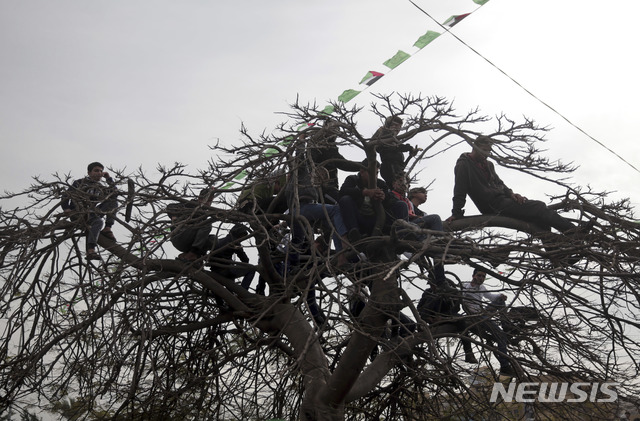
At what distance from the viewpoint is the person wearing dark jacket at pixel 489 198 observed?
8.06 m

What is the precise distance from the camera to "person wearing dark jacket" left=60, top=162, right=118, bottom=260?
23.3 ft

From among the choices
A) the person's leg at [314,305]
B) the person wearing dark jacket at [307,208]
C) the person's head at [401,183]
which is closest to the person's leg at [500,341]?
the person's head at [401,183]

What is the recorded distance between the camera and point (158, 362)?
8.84 metres

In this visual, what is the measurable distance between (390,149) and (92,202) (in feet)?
10.6

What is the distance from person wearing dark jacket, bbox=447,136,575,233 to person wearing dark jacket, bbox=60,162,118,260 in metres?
3.98

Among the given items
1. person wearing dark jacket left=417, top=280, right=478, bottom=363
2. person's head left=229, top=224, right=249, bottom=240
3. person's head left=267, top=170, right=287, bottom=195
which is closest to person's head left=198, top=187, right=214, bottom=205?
person's head left=229, top=224, right=249, bottom=240

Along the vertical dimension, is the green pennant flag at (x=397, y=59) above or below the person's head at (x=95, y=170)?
above

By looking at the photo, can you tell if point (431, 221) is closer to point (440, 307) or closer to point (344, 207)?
point (344, 207)

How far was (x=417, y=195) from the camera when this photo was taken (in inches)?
320

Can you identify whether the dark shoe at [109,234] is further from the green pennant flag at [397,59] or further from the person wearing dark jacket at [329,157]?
the green pennant flag at [397,59]

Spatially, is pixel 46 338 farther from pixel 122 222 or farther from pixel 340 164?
pixel 340 164

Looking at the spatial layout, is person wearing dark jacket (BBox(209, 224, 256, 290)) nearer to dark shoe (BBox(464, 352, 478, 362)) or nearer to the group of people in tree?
the group of people in tree

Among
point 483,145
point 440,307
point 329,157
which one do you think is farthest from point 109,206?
point 483,145

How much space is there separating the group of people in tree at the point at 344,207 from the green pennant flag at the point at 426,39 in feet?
4.36
